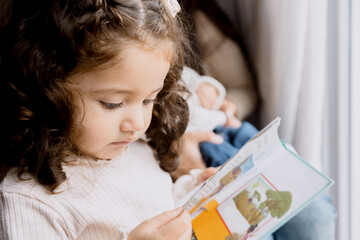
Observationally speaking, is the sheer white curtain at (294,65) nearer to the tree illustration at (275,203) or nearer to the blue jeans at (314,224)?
the blue jeans at (314,224)

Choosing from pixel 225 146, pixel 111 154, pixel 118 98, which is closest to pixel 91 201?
pixel 111 154

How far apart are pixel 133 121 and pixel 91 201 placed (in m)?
0.17

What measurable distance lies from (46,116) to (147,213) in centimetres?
28

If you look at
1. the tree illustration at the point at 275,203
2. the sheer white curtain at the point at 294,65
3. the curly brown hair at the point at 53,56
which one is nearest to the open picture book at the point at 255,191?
the tree illustration at the point at 275,203

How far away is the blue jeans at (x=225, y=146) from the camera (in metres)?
1.07

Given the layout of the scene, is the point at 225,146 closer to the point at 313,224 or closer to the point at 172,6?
the point at 313,224

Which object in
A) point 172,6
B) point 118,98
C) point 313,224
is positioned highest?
point 172,6

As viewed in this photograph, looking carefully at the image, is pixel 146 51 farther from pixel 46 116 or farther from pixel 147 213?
pixel 147 213

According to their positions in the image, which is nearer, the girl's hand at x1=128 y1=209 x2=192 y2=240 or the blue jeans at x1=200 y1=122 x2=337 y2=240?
the girl's hand at x1=128 y1=209 x2=192 y2=240

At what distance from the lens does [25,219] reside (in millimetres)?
670

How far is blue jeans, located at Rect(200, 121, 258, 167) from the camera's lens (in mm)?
1066

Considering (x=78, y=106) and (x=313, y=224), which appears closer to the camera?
(x=78, y=106)

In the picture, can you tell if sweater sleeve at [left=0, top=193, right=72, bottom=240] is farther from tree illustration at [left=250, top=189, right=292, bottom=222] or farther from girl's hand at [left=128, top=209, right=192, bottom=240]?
tree illustration at [left=250, top=189, right=292, bottom=222]

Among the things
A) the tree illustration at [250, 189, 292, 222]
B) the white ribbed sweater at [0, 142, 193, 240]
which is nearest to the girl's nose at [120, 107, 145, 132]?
the white ribbed sweater at [0, 142, 193, 240]
